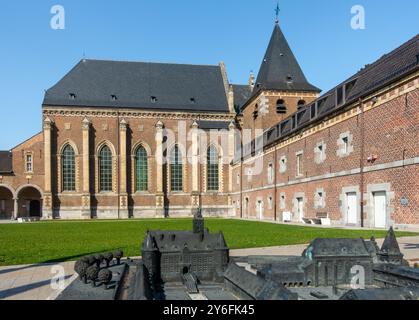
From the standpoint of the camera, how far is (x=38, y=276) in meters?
Answer: 8.88

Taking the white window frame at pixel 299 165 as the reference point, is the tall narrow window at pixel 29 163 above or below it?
above

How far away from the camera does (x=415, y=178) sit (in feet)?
Result: 56.9

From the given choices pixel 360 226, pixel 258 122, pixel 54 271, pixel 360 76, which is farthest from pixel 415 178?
pixel 258 122

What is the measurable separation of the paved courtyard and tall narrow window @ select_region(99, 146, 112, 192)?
117 feet

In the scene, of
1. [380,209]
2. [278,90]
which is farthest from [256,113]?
[380,209]

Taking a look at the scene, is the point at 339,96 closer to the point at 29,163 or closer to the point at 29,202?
the point at 29,163

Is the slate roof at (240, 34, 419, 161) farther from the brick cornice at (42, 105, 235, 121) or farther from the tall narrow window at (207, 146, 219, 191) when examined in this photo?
the brick cornice at (42, 105, 235, 121)

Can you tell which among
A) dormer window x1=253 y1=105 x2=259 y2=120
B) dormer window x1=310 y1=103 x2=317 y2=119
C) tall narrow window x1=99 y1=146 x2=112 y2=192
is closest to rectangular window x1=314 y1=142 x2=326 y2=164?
dormer window x1=310 y1=103 x2=317 y2=119

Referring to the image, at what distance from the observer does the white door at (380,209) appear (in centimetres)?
1964

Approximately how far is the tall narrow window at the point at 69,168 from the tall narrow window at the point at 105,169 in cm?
293

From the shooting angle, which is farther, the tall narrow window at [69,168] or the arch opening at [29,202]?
the arch opening at [29,202]

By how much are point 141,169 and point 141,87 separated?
10.4 meters

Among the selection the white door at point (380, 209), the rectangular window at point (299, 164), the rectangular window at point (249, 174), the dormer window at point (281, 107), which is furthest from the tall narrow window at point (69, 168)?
the white door at point (380, 209)

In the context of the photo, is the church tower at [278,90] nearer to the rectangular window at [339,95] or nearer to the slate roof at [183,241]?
the rectangular window at [339,95]
